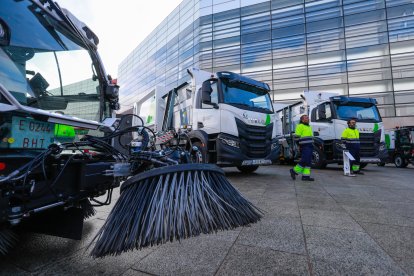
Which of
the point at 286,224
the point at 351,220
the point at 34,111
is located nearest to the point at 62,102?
the point at 34,111

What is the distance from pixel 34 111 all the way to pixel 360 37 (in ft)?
79.1

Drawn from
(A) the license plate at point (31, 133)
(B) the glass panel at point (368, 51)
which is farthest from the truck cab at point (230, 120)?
(B) the glass panel at point (368, 51)

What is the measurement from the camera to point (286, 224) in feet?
7.45

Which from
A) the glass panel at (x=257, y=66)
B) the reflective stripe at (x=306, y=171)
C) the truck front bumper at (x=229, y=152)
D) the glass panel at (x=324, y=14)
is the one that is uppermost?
the glass panel at (x=324, y=14)

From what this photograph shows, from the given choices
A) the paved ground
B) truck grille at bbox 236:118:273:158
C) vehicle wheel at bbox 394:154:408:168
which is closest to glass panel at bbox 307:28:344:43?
vehicle wheel at bbox 394:154:408:168

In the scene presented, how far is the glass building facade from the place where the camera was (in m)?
18.3

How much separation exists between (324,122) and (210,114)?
15.5 feet

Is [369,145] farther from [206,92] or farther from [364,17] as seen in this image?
[364,17]

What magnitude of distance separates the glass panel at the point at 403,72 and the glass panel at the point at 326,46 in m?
4.44

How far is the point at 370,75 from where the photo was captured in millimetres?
18766

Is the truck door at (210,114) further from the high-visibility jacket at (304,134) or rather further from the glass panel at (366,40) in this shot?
the glass panel at (366,40)

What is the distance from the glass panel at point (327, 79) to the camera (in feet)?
63.4

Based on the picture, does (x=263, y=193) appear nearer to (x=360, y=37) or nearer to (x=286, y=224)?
(x=286, y=224)

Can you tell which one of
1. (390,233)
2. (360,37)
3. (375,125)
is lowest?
(390,233)
